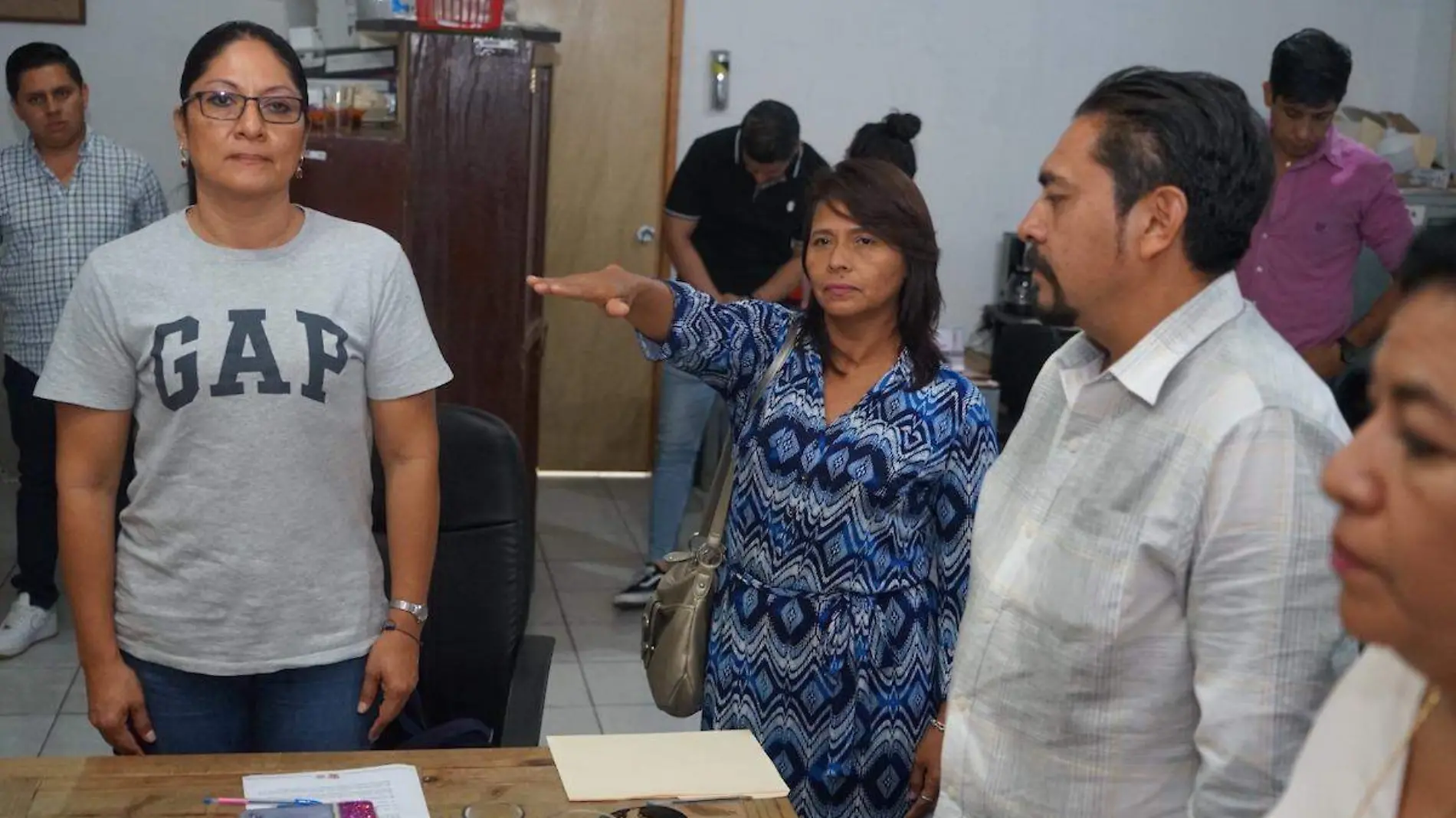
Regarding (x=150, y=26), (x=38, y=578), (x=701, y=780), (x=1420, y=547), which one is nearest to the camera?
(x=1420, y=547)

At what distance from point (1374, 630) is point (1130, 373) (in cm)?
56

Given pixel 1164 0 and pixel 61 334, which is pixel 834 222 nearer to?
pixel 61 334

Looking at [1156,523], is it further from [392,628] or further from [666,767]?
[392,628]

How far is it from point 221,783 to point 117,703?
31cm

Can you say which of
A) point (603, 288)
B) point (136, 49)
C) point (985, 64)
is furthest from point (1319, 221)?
point (136, 49)

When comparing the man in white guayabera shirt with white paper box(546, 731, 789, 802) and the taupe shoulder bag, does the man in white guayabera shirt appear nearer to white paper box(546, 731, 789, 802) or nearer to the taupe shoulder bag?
white paper box(546, 731, 789, 802)

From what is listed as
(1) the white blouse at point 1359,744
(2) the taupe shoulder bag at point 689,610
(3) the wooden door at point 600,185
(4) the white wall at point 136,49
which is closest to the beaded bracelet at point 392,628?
(2) the taupe shoulder bag at point 689,610

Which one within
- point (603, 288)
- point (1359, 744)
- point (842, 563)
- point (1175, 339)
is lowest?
point (842, 563)

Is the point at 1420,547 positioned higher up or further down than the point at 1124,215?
further down

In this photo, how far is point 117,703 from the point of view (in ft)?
6.76

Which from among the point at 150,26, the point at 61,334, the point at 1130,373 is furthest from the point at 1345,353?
the point at 150,26

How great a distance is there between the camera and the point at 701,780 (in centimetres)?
190

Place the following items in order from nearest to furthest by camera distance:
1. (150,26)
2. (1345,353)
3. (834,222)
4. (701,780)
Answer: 1. (701,780)
2. (834,222)
3. (1345,353)
4. (150,26)

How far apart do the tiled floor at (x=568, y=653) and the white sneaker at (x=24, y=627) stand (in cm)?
3
